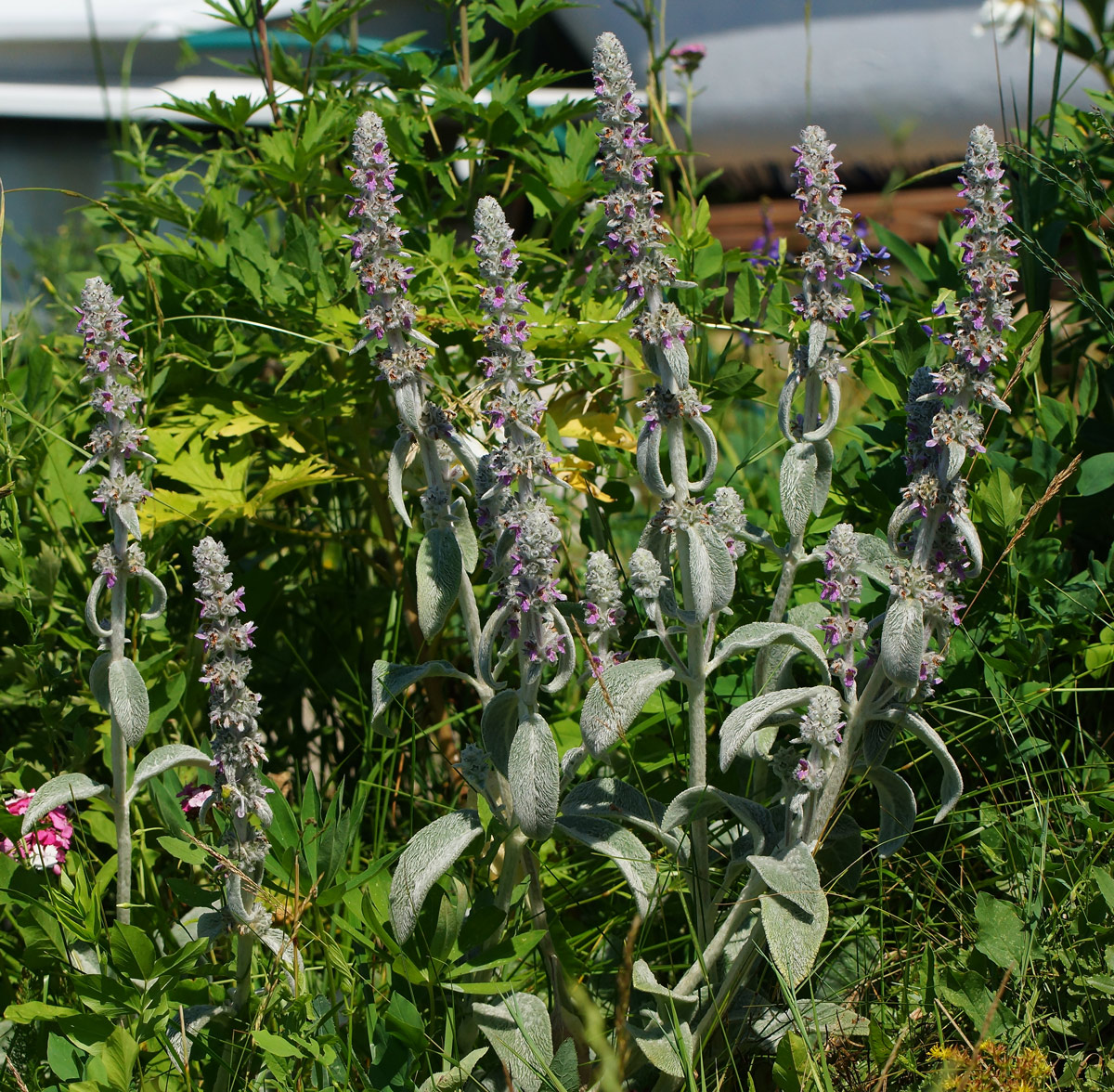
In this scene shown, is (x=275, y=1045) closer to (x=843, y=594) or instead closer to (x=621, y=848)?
(x=621, y=848)

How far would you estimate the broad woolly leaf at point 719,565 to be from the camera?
1.56m

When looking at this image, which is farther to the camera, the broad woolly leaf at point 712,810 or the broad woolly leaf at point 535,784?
the broad woolly leaf at point 712,810

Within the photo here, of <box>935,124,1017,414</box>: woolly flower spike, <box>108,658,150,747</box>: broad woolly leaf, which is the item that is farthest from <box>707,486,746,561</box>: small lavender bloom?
<box>108,658,150,747</box>: broad woolly leaf

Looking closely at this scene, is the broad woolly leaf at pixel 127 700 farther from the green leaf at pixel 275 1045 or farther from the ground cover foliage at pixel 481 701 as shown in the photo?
the green leaf at pixel 275 1045

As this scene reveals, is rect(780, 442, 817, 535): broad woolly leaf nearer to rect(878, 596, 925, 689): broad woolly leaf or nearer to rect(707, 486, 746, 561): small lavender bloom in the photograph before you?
rect(707, 486, 746, 561): small lavender bloom

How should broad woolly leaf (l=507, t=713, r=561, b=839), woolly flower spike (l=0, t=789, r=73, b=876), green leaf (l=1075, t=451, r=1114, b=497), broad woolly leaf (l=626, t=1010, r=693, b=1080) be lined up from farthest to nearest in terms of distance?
green leaf (l=1075, t=451, r=1114, b=497) < woolly flower spike (l=0, t=789, r=73, b=876) < broad woolly leaf (l=626, t=1010, r=693, b=1080) < broad woolly leaf (l=507, t=713, r=561, b=839)

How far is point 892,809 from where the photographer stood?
168 centimetres

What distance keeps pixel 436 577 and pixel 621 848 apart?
463 millimetres

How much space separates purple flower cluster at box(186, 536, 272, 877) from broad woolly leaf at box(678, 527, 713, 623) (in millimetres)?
592

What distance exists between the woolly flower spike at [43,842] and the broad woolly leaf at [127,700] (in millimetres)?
389

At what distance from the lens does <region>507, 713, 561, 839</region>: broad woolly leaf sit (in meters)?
1.42

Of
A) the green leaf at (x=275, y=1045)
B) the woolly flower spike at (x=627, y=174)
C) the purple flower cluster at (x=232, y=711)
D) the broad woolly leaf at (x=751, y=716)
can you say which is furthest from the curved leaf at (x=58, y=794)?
the woolly flower spike at (x=627, y=174)

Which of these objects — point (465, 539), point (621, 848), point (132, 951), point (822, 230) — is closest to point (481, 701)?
point (465, 539)

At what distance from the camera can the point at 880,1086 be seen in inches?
59.4
